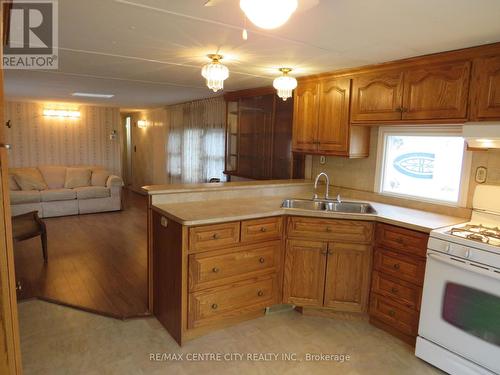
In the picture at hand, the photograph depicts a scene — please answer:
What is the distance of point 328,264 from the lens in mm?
2896

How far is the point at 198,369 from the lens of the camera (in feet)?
7.55

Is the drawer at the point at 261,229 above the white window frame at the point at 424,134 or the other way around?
the other way around

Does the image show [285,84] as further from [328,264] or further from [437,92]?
[328,264]

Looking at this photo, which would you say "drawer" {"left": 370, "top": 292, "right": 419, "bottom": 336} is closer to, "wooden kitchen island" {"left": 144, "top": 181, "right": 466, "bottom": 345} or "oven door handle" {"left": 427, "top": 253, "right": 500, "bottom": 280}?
"wooden kitchen island" {"left": 144, "top": 181, "right": 466, "bottom": 345}

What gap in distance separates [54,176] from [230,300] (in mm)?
5684

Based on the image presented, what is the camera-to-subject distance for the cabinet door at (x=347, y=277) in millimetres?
2844

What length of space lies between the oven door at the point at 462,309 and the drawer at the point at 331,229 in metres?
0.54

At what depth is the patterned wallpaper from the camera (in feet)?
22.5

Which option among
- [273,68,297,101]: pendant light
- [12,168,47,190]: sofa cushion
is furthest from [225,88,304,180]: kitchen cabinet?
[12,168,47,190]: sofa cushion

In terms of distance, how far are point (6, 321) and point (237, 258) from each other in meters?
1.90

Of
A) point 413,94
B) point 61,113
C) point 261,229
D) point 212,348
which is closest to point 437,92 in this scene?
point 413,94

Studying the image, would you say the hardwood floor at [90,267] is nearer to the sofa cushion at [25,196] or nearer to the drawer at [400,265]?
the sofa cushion at [25,196]

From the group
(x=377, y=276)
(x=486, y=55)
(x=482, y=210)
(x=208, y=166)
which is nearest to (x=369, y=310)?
(x=377, y=276)

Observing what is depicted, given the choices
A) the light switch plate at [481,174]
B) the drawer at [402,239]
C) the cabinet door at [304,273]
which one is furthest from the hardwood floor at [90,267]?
the light switch plate at [481,174]
